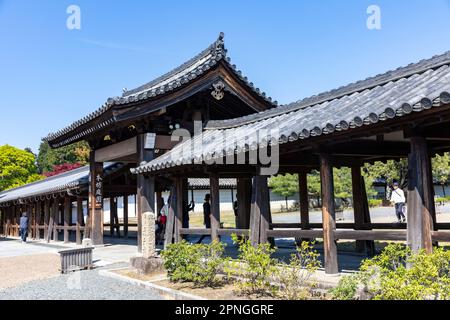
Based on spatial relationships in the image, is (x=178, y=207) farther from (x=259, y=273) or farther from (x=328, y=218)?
(x=328, y=218)

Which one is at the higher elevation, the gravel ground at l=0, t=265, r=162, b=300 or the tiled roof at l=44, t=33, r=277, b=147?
the tiled roof at l=44, t=33, r=277, b=147

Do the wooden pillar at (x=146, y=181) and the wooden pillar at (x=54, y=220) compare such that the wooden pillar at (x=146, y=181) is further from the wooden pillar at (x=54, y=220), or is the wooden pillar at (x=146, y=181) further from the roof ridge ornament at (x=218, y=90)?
the wooden pillar at (x=54, y=220)

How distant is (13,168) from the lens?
44375 millimetres

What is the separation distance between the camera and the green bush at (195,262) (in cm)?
822

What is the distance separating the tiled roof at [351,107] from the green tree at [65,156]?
51.1m

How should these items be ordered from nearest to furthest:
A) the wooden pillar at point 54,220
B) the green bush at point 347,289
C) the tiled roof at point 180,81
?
the green bush at point 347,289 → the tiled roof at point 180,81 → the wooden pillar at point 54,220

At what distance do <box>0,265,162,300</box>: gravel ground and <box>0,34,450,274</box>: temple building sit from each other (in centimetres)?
221

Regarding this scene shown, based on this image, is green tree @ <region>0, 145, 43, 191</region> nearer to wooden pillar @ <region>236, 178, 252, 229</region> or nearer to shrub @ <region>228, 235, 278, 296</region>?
wooden pillar @ <region>236, 178, 252, 229</region>

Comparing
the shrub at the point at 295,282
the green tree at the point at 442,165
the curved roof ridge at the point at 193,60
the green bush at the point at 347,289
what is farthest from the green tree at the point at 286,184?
the green bush at the point at 347,289

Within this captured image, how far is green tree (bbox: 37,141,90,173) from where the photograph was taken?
5928 centimetres

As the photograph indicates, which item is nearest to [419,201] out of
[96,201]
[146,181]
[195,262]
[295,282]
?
[295,282]

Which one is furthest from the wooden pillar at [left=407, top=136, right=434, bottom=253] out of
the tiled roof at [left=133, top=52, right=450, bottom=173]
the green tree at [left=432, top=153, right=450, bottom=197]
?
the green tree at [left=432, top=153, right=450, bottom=197]

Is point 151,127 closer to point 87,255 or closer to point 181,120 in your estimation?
point 181,120

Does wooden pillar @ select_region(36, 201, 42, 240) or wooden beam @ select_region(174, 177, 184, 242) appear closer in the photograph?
wooden beam @ select_region(174, 177, 184, 242)
